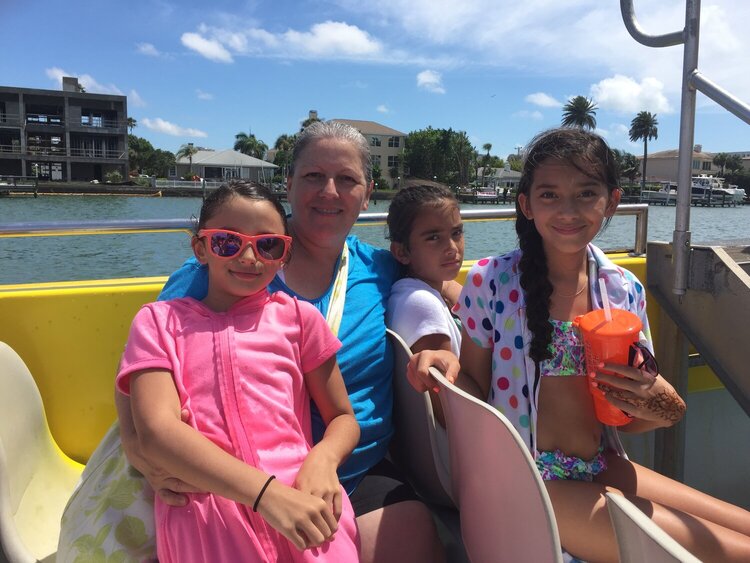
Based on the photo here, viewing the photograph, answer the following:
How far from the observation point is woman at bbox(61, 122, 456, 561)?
5.33ft

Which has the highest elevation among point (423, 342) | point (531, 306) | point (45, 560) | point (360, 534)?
point (531, 306)

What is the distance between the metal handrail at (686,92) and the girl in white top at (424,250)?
100cm

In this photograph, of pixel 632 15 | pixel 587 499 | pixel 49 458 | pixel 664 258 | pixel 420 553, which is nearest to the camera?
pixel 587 499

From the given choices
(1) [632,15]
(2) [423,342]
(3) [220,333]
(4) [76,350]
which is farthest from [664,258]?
(4) [76,350]

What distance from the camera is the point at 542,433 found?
171 centimetres

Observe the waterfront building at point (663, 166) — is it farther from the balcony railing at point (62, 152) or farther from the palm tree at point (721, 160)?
the balcony railing at point (62, 152)

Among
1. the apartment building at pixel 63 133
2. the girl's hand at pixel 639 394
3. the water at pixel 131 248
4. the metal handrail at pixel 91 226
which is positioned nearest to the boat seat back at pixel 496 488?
the girl's hand at pixel 639 394

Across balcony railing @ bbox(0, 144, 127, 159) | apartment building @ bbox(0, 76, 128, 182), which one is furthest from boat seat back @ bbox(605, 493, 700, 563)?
balcony railing @ bbox(0, 144, 127, 159)

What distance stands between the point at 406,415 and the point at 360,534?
0.43m

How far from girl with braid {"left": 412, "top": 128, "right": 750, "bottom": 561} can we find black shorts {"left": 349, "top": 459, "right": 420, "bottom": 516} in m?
0.39

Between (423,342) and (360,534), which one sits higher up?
(423,342)

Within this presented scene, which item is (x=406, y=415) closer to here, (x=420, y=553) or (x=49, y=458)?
(x=420, y=553)

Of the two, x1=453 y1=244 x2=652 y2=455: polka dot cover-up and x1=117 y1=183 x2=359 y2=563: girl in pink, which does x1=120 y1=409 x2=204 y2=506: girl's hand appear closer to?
x1=117 y1=183 x2=359 y2=563: girl in pink

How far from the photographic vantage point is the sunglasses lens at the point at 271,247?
162cm
